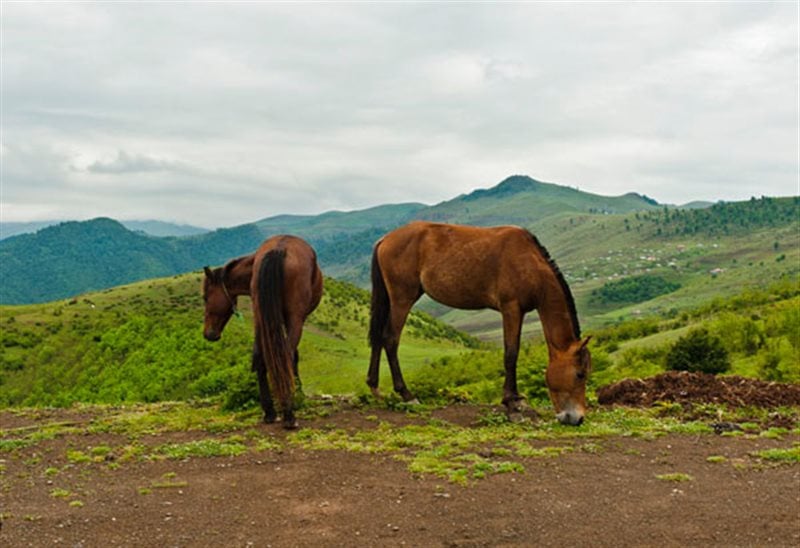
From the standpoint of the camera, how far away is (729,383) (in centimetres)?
1317

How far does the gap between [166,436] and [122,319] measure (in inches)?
1670

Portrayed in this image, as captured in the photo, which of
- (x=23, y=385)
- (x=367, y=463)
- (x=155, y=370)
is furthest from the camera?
(x=23, y=385)

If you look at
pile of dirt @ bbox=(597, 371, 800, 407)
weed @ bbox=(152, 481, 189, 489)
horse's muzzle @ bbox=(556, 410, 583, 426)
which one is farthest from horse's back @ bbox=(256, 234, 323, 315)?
pile of dirt @ bbox=(597, 371, 800, 407)

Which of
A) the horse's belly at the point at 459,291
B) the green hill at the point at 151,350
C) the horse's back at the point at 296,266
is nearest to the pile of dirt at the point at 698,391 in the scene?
the horse's belly at the point at 459,291

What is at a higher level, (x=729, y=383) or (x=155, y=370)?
(x=729, y=383)

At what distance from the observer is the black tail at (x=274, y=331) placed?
10.4 m

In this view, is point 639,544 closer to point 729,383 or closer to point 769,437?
point 769,437

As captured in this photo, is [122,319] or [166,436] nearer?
[166,436]

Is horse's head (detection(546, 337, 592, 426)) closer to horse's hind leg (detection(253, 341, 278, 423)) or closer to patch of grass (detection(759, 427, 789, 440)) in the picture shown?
patch of grass (detection(759, 427, 789, 440))

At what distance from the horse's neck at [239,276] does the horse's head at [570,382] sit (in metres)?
6.66

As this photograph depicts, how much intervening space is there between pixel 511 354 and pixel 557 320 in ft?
3.59

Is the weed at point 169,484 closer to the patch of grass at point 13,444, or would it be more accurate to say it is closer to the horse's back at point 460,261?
the patch of grass at point 13,444

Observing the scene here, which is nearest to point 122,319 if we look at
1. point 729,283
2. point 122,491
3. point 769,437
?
point 122,491

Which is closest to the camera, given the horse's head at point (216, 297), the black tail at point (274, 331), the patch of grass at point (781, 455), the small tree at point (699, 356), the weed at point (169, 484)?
the weed at point (169, 484)
